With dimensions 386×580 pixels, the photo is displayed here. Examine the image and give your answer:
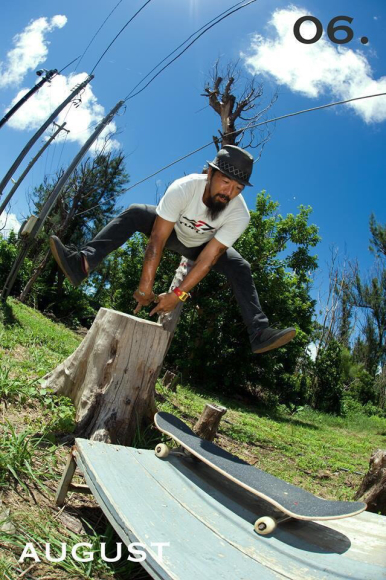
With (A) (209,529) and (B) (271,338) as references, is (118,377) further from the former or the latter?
(A) (209,529)

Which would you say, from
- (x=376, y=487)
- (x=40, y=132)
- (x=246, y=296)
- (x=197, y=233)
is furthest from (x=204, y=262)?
(x=40, y=132)

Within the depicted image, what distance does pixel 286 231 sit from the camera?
50.3 feet

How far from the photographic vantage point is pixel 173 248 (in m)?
3.77

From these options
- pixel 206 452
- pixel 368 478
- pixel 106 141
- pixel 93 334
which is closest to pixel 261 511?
pixel 206 452

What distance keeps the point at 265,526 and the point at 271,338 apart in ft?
4.86

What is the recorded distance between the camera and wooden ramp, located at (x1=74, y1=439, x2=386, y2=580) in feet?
6.05

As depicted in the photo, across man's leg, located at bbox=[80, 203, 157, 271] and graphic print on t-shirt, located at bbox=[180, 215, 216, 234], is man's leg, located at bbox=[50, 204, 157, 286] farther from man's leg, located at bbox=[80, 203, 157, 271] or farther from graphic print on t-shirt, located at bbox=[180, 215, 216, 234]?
graphic print on t-shirt, located at bbox=[180, 215, 216, 234]

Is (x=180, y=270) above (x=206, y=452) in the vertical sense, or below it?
above

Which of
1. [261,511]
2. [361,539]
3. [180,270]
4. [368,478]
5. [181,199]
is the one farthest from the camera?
[180,270]

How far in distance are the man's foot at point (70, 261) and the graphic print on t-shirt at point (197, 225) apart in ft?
2.82

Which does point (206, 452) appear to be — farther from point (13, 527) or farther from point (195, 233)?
point (195, 233)

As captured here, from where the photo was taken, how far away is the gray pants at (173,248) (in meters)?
3.46

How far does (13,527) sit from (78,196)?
18158mm

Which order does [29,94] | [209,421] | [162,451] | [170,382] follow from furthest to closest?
[29,94]
[170,382]
[209,421]
[162,451]
